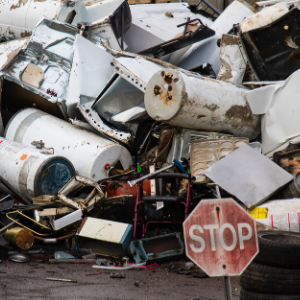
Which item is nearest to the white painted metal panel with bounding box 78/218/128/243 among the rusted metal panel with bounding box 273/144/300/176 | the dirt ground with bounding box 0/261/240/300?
the dirt ground with bounding box 0/261/240/300

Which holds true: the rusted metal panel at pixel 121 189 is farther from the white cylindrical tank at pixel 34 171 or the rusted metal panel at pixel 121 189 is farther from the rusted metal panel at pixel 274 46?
the rusted metal panel at pixel 274 46

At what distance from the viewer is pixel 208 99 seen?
5.21 metres

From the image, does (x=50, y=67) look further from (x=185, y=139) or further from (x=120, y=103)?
(x=185, y=139)

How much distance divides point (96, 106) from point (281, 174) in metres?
2.74

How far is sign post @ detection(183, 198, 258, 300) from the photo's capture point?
7.48ft

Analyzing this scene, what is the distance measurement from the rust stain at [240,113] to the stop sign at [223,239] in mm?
3214

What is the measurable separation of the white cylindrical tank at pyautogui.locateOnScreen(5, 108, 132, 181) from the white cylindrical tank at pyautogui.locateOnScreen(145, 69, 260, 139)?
0.83 meters

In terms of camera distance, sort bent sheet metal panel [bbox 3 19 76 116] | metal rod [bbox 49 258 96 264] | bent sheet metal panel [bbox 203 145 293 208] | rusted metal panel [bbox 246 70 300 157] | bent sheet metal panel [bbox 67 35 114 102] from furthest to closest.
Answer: bent sheet metal panel [bbox 3 19 76 116]
bent sheet metal panel [bbox 67 35 114 102]
rusted metal panel [bbox 246 70 300 157]
bent sheet metal panel [bbox 203 145 293 208]
metal rod [bbox 49 258 96 264]

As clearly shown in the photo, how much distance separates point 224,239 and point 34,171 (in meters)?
3.43

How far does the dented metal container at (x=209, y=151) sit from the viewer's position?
4938 millimetres

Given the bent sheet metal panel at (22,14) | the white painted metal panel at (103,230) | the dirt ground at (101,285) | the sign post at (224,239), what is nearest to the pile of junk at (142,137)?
the white painted metal panel at (103,230)

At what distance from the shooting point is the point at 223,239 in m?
2.30

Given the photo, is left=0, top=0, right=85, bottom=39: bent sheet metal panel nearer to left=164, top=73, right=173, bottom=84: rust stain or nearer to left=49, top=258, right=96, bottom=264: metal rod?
left=164, top=73, right=173, bottom=84: rust stain

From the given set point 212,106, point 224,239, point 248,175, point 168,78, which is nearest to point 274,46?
point 212,106
